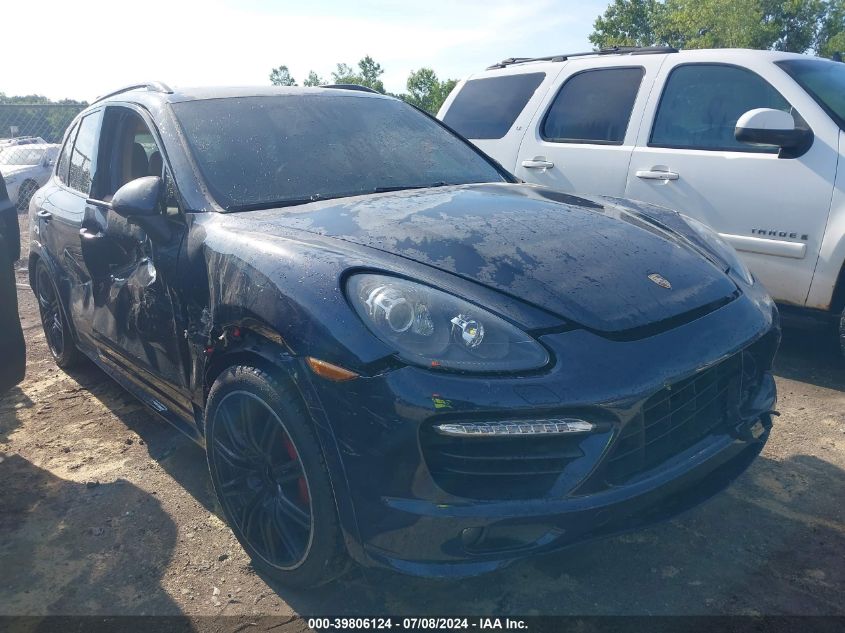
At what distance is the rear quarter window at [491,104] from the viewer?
5547mm

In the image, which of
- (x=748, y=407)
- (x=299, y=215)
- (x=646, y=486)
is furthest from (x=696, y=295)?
(x=299, y=215)

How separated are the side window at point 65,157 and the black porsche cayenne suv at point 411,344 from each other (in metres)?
1.29

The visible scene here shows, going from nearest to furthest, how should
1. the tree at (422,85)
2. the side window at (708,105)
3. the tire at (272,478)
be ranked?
the tire at (272,478), the side window at (708,105), the tree at (422,85)

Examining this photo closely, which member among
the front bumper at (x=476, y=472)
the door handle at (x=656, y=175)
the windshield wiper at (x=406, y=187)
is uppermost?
the windshield wiper at (x=406, y=187)

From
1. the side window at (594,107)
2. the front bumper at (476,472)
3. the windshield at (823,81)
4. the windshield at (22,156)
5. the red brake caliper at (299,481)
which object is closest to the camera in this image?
the front bumper at (476,472)

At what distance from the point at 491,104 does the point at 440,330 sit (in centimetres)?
426

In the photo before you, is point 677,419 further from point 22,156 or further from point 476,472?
point 22,156

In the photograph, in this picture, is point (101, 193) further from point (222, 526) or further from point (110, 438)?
point (222, 526)

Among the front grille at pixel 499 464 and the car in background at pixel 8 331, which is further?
the car in background at pixel 8 331

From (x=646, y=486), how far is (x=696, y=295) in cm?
71

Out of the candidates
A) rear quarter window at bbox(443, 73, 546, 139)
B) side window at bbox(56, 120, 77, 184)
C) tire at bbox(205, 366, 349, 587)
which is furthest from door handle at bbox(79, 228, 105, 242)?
rear quarter window at bbox(443, 73, 546, 139)

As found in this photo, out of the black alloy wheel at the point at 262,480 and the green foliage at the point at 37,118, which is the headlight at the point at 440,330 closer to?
the black alloy wheel at the point at 262,480

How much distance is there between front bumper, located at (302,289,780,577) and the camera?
1.81m

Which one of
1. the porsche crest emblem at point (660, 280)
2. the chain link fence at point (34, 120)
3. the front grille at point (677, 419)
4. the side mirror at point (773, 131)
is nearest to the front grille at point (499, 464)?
the front grille at point (677, 419)
